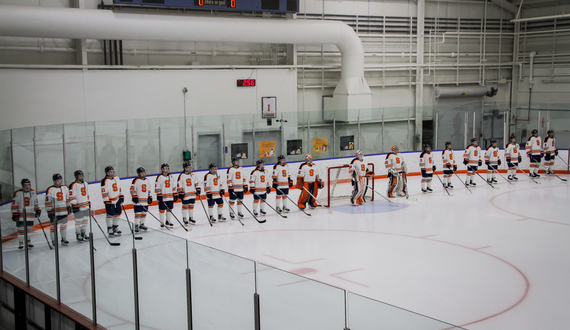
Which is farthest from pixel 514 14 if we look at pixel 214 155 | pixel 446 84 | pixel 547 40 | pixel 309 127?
pixel 214 155

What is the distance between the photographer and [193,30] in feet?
50.8

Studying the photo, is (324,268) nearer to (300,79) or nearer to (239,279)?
(239,279)

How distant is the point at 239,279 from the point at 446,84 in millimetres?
19729

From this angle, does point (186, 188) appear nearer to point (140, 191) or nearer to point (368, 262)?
point (140, 191)

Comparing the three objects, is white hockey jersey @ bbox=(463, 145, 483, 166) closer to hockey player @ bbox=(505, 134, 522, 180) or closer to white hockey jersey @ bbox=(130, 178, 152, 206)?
hockey player @ bbox=(505, 134, 522, 180)

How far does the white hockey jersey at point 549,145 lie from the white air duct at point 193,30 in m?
5.54

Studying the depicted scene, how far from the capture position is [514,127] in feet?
64.5

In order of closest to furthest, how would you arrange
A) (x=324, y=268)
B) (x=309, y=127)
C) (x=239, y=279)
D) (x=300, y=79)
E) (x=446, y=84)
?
(x=239, y=279) → (x=324, y=268) → (x=309, y=127) → (x=300, y=79) → (x=446, y=84)

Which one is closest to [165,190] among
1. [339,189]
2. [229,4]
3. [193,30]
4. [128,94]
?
[339,189]

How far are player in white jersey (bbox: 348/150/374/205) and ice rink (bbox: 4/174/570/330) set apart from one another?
38cm

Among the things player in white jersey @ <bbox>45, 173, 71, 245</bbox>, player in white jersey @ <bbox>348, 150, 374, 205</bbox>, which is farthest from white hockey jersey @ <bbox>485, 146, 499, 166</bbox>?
player in white jersey @ <bbox>45, 173, 71, 245</bbox>

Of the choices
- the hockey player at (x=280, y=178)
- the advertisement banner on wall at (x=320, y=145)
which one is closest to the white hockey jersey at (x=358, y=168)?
the hockey player at (x=280, y=178)

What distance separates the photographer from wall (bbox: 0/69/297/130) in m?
13.7

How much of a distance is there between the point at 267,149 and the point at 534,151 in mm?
8031
